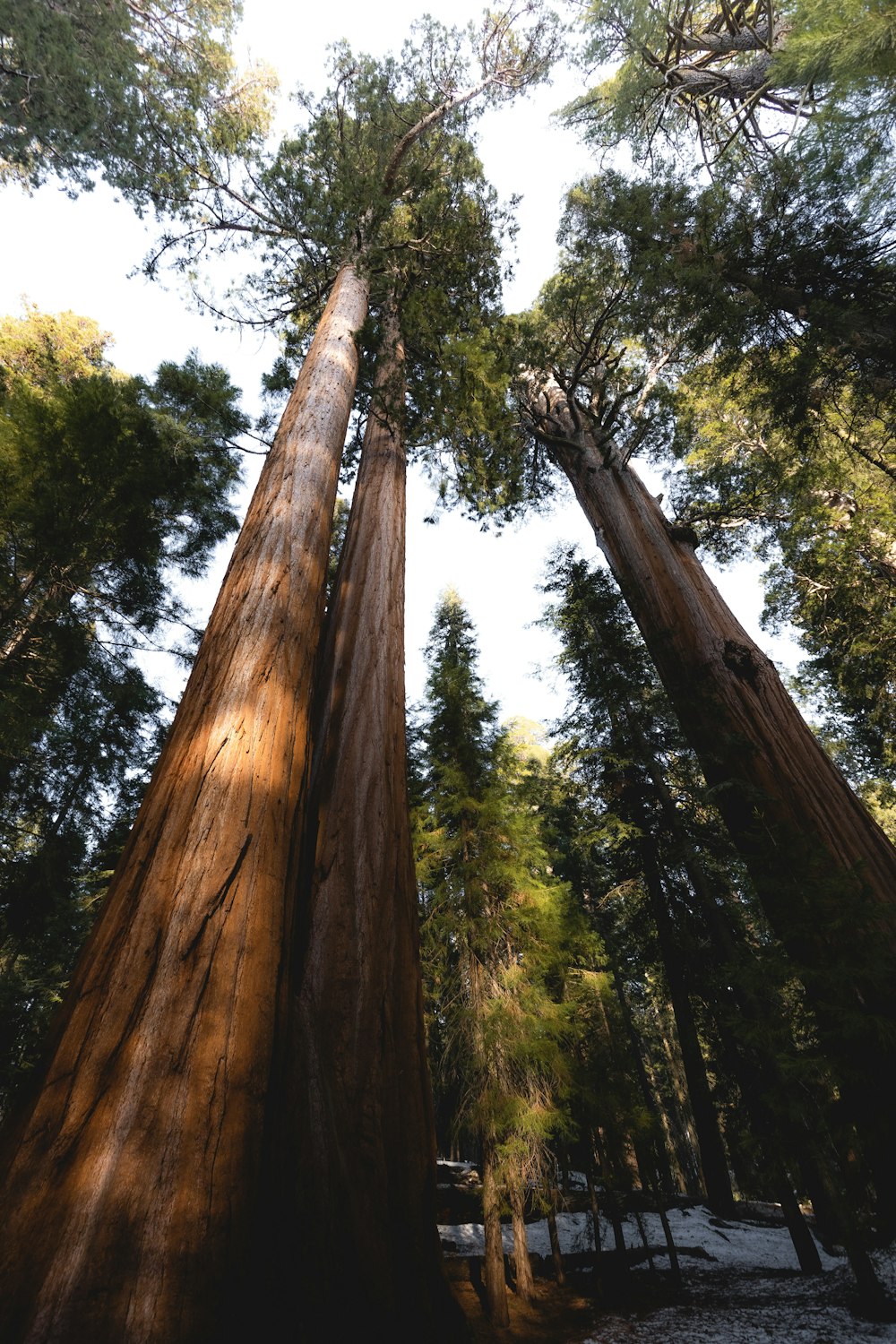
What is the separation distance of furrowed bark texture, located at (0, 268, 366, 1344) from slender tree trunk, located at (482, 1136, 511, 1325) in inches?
241

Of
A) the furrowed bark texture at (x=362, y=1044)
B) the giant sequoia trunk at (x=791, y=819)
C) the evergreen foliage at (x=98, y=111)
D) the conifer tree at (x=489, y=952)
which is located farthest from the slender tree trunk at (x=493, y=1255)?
the evergreen foliage at (x=98, y=111)

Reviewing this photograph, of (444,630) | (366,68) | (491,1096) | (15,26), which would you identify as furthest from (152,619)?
(366,68)

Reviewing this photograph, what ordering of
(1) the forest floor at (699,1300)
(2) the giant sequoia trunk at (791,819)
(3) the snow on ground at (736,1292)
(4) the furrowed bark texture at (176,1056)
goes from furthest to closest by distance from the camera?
1. (1) the forest floor at (699,1300)
2. (3) the snow on ground at (736,1292)
3. (2) the giant sequoia trunk at (791,819)
4. (4) the furrowed bark texture at (176,1056)

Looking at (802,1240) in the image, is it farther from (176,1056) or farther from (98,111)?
(98,111)

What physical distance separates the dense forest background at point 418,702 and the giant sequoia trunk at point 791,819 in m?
0.03

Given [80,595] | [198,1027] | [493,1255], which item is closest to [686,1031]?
[493,1255]

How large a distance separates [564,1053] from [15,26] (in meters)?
13.3

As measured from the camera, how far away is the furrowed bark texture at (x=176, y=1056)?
884 mm

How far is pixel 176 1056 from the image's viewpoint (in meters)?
1.15

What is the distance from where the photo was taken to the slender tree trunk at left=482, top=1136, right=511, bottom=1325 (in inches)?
208

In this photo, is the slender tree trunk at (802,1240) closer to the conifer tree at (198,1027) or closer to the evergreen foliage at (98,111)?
the conifer tree at (198,1027)

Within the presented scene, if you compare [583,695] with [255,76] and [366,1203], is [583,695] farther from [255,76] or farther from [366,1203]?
[255,76]

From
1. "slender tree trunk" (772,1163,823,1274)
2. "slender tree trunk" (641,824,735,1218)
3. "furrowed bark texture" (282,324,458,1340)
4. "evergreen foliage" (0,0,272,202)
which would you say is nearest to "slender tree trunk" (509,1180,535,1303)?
"slender tree trunk" (772,1163,823,1274)

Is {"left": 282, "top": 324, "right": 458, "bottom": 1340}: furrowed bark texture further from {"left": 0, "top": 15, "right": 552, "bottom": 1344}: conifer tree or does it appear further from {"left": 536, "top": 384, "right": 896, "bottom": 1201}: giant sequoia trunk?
{"left": 536, "top": 384, "right": 896, "bottom": 1201}: giant sequoia trunk
